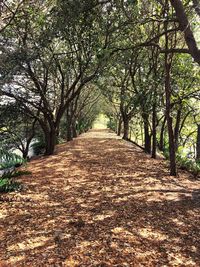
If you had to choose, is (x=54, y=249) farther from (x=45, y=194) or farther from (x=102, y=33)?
(x=102, y=33)

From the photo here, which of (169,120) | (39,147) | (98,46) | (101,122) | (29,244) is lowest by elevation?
(29,244)

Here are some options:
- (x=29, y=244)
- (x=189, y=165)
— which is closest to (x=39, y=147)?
(x=189, y=165)

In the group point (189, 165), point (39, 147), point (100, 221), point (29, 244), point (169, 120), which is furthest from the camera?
point (39, 147)

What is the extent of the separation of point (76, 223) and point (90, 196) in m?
1.74

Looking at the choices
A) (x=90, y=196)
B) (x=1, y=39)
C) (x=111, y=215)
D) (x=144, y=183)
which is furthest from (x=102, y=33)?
(x=111, y=215)

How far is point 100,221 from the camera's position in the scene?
212 inches

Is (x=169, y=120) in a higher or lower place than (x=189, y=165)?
higher

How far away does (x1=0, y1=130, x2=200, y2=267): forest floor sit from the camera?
4.14m

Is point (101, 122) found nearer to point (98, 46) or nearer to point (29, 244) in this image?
point (98, 46)

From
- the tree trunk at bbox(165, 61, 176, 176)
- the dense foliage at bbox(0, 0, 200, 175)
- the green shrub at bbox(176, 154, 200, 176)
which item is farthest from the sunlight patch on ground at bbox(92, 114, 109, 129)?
the tree trunk at bbox(165, 61, 176, 176)

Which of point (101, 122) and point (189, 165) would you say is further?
point (101, 122)

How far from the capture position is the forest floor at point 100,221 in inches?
163

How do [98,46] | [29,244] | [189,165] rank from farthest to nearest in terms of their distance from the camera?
[189,165] → [98,46] → [29,244]

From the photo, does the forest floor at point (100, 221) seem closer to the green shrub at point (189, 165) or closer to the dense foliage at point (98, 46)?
the green shrub at point (189, 165)
